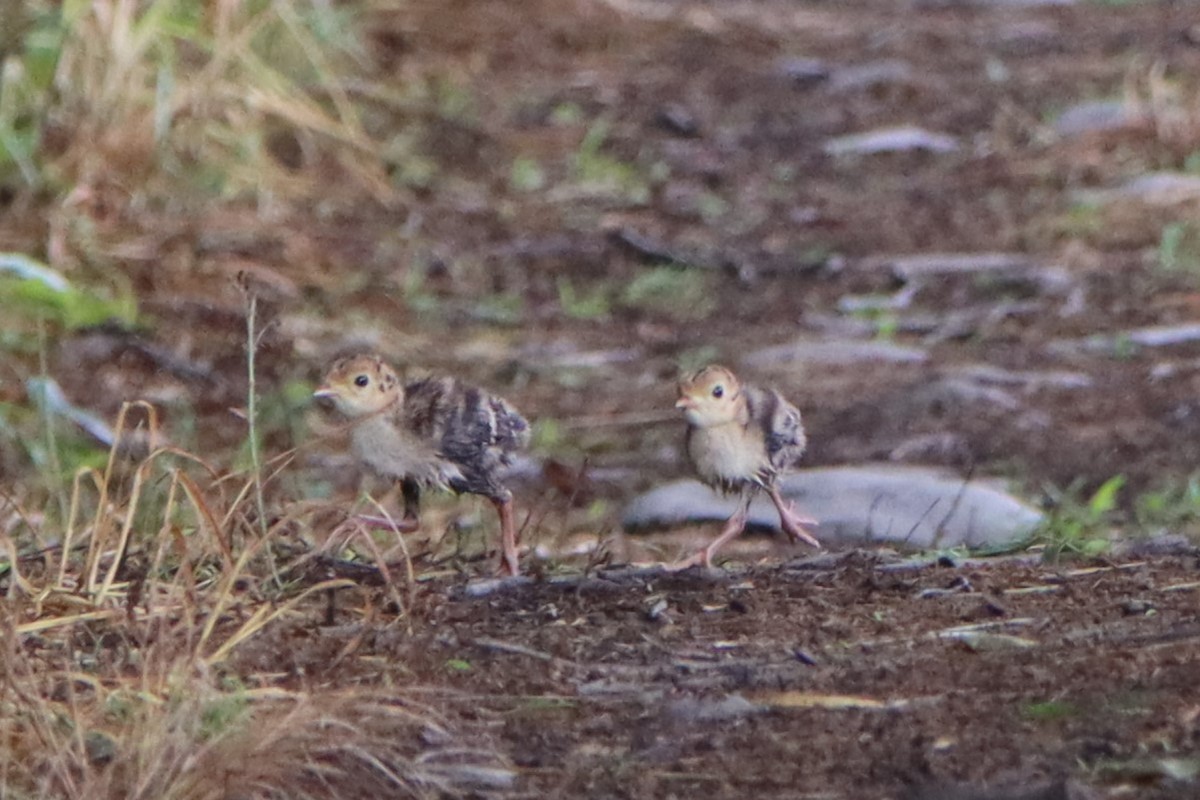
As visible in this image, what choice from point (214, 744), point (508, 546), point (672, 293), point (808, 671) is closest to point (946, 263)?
point (672, 293)

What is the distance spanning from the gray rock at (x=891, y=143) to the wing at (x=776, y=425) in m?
6.10

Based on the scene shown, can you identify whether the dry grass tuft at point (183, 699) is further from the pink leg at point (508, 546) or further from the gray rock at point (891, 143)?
A: the gray rock at point (891, 143)

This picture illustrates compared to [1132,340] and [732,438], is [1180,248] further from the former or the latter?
[732,438]

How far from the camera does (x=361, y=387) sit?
5.45m

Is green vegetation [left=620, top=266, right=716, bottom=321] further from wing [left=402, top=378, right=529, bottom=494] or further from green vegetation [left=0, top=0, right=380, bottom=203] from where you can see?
wing [left=402, top=378, right=529, bottom=494]

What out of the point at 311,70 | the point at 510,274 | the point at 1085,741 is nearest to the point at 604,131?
the point at 311,70

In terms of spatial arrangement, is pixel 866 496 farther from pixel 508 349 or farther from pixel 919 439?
pixel 508 349

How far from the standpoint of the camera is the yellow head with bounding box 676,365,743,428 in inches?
208

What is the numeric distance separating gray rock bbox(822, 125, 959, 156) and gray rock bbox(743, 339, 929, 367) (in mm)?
3123

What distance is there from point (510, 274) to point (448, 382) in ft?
13.6

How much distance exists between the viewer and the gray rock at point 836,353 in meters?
8.42

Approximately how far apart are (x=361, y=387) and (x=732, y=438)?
907 millimetres

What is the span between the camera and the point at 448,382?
18.5ft

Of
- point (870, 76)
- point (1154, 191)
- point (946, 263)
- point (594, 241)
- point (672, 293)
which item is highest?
point (870, 76)
